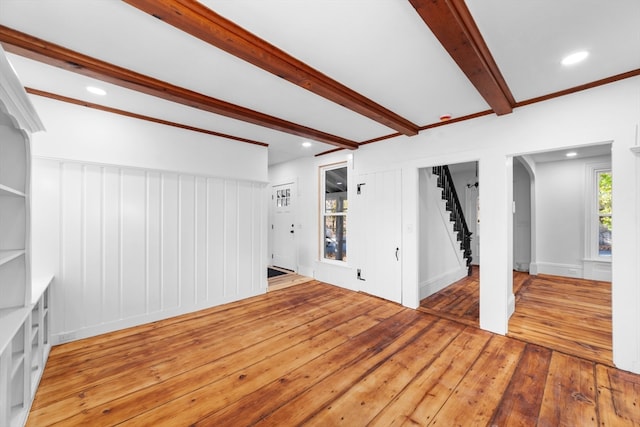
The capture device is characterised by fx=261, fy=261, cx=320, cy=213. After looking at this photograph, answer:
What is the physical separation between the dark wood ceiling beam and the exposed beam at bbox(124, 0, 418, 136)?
0.96 metres

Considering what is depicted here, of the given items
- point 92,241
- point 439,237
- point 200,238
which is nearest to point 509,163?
point 439,237

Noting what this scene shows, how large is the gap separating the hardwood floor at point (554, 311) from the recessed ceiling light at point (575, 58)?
258cm

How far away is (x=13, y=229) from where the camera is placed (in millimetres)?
1737

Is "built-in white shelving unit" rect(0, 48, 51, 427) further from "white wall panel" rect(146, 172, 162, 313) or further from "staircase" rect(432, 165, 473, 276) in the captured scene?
"staircase" rect(432, 165, 473, 276)

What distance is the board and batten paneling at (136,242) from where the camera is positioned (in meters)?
2.69

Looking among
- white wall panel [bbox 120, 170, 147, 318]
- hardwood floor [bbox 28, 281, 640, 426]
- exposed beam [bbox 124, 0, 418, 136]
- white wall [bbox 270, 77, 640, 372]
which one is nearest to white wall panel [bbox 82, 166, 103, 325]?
white wall panel [bbox 120, 170, 147, 318]

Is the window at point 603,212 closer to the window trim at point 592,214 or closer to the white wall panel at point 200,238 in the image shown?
the window trim at point 592,214

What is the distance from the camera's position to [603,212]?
16.6 feet

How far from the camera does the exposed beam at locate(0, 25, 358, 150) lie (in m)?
1.74

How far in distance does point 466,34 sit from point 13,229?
3190 mm

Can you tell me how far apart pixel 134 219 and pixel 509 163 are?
441cm

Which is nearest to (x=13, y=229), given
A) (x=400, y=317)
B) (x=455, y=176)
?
(x=400, y=317)

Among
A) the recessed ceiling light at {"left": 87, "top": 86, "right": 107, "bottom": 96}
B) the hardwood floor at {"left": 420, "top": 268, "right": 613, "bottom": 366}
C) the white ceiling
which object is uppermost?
the white ceiling

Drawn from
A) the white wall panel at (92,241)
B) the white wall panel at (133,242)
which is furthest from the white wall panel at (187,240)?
the white wall panel at (92,241)
